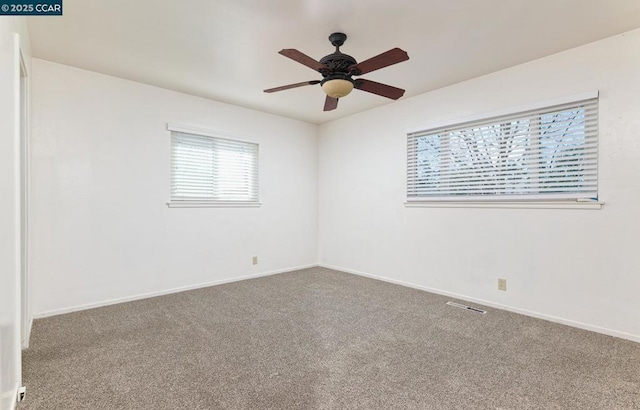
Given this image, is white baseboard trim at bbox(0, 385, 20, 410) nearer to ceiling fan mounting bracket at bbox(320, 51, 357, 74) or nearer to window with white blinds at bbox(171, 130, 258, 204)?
window with white blinds at bbox(171, 130, 258, 204)

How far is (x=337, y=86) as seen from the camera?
2408 mm

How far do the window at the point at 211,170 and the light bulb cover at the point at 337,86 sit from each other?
232cm

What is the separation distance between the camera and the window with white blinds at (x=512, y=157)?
2791 millimetres

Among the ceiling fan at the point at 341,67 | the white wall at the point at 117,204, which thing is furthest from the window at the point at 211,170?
the ceiling fan at the point at 341,67

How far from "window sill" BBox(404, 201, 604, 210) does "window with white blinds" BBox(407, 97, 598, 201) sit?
5 centimetres

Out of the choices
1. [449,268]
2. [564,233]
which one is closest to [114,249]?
[449,268]

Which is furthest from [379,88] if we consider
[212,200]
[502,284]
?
[212,200]

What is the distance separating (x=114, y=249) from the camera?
3.44 metres

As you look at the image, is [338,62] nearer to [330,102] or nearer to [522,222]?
[330,102]

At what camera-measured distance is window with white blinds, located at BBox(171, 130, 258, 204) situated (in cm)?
396

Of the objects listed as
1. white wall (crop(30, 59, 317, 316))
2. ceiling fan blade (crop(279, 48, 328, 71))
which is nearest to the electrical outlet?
ceiling fan blade (crop(279, 48, 328, 71))

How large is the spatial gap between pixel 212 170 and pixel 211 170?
1cm

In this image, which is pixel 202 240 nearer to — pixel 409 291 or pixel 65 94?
pixel 65 94

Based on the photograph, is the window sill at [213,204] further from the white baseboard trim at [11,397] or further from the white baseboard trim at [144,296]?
the white baseboard trim at [11,397]
